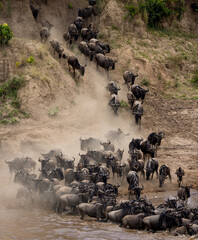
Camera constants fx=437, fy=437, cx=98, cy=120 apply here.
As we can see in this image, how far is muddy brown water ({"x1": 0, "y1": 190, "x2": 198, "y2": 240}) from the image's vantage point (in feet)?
52.4

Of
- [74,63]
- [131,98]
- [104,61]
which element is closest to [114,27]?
[104,61]

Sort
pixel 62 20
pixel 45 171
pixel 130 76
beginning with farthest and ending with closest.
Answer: pixel 62 20
pixel 130 76
pixel 45 171

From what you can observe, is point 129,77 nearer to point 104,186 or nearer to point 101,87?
point 101,87

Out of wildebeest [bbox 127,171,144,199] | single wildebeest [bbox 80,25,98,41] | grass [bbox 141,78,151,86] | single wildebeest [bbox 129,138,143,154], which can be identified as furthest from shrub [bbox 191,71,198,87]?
wildebeest [bbox 127,171,144,199]

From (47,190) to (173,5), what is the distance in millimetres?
28348

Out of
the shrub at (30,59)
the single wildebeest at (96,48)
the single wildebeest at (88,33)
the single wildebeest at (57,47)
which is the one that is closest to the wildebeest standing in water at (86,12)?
the single wildebeest at (88,33)

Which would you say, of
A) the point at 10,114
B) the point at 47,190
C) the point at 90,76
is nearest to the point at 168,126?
the point at 90,76

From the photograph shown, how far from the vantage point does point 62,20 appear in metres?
40.3

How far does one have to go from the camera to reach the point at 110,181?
23.9 metres

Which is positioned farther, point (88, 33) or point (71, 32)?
point (88, 33)

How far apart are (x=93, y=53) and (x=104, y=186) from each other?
18062 millimetres

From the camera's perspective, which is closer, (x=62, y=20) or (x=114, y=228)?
(x=114, y=228)

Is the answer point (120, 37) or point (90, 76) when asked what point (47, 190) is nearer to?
point (90, 76)

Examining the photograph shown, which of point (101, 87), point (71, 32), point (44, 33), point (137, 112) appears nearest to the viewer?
point (137, 112)
